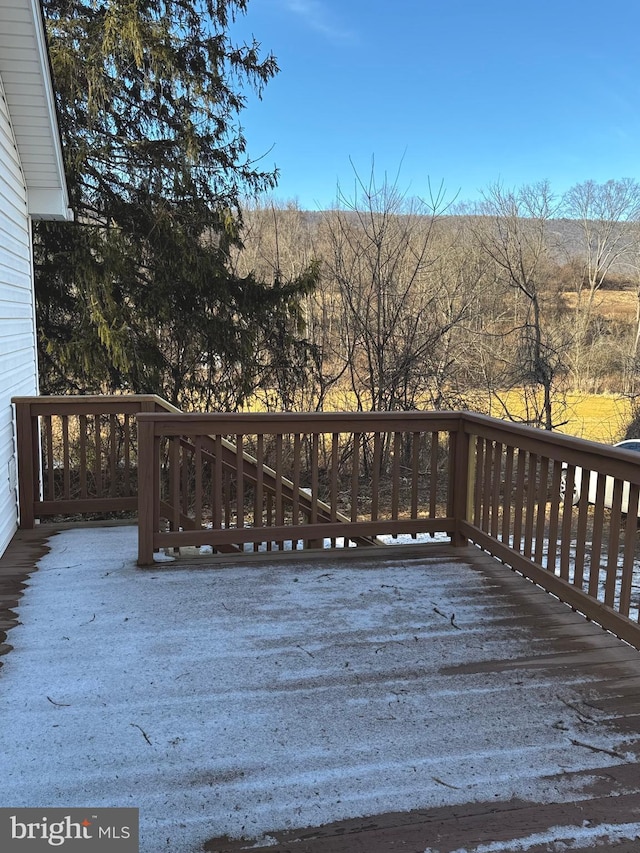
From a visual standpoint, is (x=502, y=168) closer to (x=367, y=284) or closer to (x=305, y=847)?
(x=367, y=284)

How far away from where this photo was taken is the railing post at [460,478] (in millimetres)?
Answer: 4223

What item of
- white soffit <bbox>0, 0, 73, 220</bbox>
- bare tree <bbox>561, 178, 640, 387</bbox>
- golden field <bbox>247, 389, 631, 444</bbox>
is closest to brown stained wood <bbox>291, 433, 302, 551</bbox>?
white soffit <bbox>0, 0, 73, 220</bbox>

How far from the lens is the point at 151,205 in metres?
8.27

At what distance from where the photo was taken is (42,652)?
2768 mm

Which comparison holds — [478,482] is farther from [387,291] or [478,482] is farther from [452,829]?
[387,291]

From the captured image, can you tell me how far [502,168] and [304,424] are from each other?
10333 millimetres

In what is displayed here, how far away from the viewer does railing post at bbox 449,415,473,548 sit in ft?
13.9

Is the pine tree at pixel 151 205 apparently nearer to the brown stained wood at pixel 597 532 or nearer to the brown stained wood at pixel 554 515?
the brown stained wood at pixel 554 515

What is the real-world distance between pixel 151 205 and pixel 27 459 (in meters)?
4.72

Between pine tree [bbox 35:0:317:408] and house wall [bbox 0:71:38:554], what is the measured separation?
2.06m

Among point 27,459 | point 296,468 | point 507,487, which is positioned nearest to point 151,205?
point 27,459

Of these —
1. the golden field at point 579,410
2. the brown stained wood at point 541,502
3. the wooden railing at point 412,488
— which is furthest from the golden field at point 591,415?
the brown stained wood at point 541,502

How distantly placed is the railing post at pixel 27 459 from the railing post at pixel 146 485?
4.70 feet

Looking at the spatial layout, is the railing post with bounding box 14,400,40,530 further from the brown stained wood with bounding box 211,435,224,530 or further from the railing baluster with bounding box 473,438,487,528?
the railing baluster with bounding box 473,438,487,528
